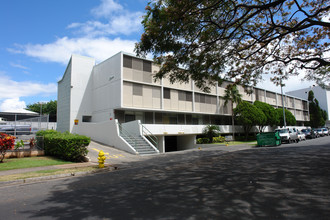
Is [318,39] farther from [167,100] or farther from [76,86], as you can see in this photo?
[76,86]

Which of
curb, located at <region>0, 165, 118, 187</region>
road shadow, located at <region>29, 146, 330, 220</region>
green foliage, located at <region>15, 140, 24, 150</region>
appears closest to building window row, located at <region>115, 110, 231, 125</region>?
green foliage, located at <region>15, 140, 24, 150</region>

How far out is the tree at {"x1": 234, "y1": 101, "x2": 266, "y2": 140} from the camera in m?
32.7

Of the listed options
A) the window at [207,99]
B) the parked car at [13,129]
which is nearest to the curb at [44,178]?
the parked car at [13,129]

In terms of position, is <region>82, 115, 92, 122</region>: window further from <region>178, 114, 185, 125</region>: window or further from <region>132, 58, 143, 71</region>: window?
<region>178, 114, 185, 125</region>: window

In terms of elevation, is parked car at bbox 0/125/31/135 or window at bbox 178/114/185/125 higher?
window at bbox 178/114/185/125

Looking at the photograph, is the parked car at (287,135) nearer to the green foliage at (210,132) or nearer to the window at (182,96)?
the green foliage at (210,132)

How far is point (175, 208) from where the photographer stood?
4859 millimetres

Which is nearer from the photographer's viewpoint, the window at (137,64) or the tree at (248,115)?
the window at (137,64)

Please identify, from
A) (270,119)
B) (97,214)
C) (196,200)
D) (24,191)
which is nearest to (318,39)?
(196,200)

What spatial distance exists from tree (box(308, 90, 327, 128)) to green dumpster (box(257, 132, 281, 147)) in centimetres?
5310

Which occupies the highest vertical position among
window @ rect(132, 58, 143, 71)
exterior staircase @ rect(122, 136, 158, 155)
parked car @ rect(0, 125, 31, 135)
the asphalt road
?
window @ rect(132, 58, 143, 71)

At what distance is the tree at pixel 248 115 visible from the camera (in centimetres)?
3272

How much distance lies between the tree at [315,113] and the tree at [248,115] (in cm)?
4098

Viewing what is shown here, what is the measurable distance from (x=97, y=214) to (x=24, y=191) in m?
3.84
